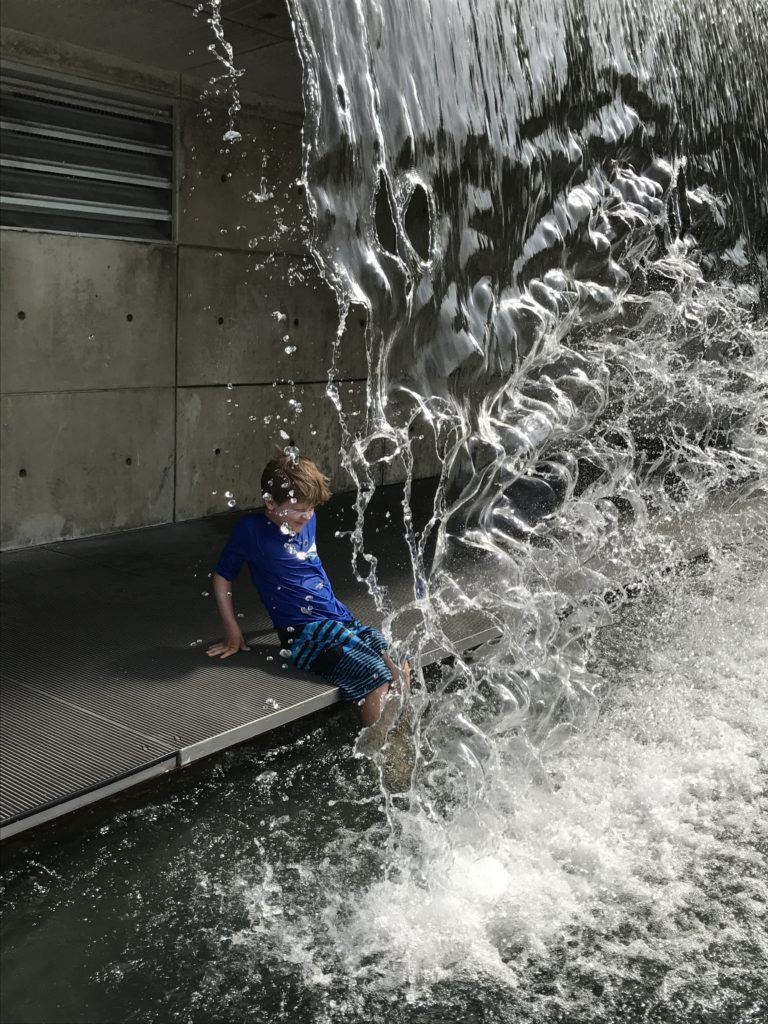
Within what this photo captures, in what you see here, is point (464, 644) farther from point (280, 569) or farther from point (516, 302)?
point (516, 302)

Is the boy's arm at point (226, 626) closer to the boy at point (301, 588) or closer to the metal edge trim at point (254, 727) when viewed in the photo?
the boy at point (301, 588)

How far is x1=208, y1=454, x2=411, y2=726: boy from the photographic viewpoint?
154 inches

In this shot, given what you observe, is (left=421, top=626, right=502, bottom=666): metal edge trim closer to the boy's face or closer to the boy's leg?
the boy's leg

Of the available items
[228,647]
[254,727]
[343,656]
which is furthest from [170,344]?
[254,727]

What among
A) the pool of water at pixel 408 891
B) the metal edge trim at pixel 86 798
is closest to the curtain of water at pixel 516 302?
the pool of water at pixel 408 891

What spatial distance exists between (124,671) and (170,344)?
3.29 metres

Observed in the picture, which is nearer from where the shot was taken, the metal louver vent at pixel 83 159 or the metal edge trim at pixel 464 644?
the metal edge trim at pixel 464 644

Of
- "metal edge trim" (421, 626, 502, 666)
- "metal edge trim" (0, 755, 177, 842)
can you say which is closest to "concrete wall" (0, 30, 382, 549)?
"metal edge trim" (421, 626, 502, 666)

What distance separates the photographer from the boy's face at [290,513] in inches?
157

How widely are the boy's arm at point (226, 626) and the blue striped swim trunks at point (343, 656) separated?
0.94 feet

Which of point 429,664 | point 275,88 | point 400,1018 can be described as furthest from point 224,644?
point 275,88

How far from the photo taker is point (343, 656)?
3.95m

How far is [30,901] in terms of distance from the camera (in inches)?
109

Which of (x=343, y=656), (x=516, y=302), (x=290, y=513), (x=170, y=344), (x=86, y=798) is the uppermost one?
(x=516, y=302)
